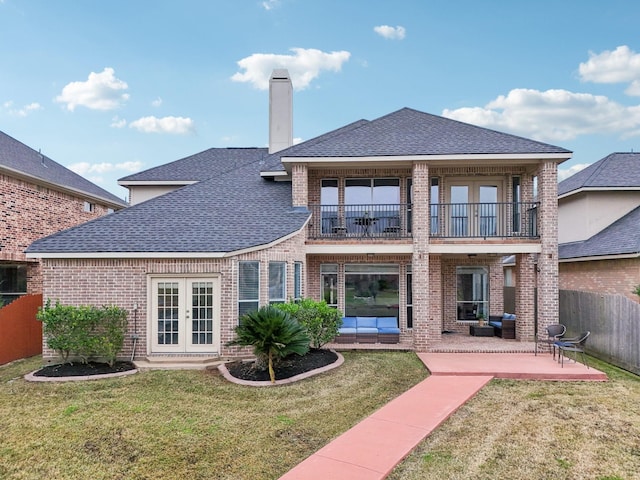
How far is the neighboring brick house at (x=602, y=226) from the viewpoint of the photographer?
41.8 ft

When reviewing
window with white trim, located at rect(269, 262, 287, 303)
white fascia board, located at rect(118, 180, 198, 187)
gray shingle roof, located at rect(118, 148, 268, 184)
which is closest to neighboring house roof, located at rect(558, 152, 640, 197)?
window with white trim, located at rect(269, 262, 287, 303)

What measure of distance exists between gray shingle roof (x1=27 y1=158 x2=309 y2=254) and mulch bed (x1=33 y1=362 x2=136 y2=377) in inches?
107

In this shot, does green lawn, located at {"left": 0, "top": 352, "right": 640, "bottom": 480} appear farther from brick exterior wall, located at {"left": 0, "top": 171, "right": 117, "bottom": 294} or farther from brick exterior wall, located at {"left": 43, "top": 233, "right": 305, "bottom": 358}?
brick exterior wall, located at {"left": 0, "top": 171, "right": 117, "bottom": 294}

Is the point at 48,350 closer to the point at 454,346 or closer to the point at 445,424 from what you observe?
the point at 445,424

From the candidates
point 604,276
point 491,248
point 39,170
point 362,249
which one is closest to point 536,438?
point 491,248

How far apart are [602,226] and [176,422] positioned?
54.6 ft

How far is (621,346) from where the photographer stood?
10031 millimetres

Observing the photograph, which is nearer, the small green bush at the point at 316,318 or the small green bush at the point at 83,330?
the small green bush at the point at 83,330

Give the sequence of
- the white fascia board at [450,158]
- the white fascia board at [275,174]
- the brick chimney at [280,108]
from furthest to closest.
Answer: the brick chimney at [280,108]
the white fascia board at [275,174]
the white fascia board at [450,158]

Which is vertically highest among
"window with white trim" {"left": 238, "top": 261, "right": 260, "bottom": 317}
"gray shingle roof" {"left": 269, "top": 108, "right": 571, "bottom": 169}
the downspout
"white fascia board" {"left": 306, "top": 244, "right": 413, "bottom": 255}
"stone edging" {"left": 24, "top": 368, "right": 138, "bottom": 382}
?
"gray shingle roof" {"left": 269, "top": 108, "right": 571, "bottom": 169}

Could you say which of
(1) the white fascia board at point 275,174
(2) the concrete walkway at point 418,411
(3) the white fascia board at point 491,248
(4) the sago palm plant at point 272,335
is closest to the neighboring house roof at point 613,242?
(3) the white fascia board at point 491,248

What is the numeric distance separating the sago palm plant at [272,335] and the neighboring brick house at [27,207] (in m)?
9.89

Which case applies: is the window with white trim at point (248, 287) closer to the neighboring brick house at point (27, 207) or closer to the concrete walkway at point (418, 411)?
the concrete walkway at point (418, 411)

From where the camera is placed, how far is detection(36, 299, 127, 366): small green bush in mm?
9055
